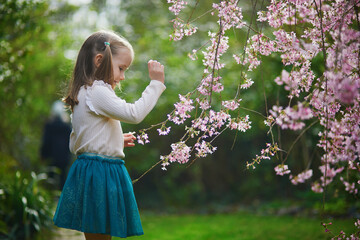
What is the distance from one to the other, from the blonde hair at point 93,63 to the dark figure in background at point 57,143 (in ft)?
16.5

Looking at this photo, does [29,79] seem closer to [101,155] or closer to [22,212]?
[22,212]

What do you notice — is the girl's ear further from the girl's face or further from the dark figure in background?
the dark figure in background

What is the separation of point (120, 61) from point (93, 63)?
0.14 meters

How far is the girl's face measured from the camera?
2.00m

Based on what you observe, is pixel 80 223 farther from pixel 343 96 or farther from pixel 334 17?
pixel 334 17

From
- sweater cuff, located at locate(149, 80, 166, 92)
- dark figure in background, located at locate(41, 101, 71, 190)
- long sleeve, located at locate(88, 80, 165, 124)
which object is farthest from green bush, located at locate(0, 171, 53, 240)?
dark figure in background, located at locate(41, 101, 71, 190)

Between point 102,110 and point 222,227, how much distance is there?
2881mm

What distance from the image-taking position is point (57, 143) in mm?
6848

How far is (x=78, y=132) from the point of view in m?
1.93

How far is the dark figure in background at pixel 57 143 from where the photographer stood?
689 cm

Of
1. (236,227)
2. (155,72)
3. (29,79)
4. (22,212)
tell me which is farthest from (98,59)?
(29,79)

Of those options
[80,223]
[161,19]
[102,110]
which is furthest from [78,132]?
[161,19]

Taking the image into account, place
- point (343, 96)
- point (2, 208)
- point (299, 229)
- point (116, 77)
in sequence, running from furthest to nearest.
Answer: point (299, 229)
point (2, 208)
point (116, 77)
point (343, 96)

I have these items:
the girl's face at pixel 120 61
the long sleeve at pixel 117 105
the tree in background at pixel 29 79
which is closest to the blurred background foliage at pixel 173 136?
the tree in background at pixel 29 79
